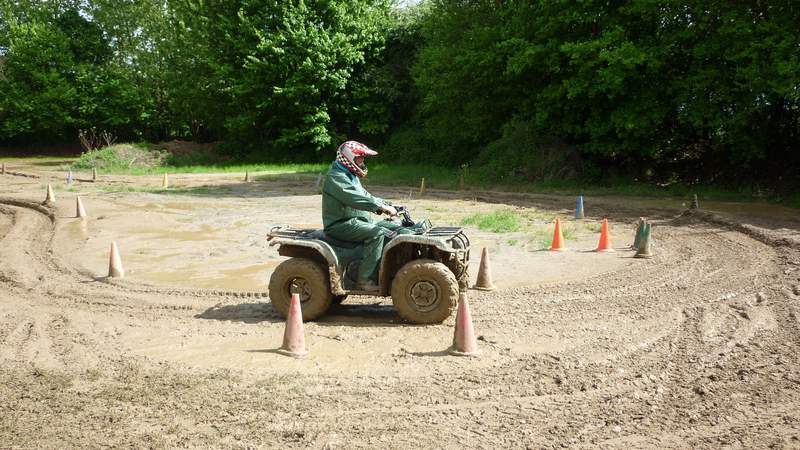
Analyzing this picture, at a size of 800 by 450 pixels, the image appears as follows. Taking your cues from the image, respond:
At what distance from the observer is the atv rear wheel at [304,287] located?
301 inches

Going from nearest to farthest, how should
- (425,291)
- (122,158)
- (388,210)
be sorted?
(388,210) < (425,291) < (122,158)

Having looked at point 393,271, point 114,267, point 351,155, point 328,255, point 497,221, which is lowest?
point 114,267

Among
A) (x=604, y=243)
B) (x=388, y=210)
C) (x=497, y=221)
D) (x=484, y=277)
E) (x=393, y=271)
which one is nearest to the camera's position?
(x=388, y=210)

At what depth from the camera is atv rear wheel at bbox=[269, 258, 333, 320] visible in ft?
25.1

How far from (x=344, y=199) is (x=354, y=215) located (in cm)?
36

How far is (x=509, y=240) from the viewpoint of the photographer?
13273 millimetres

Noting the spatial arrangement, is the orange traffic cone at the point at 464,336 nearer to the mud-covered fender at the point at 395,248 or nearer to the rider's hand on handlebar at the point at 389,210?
the mud-covered fender at the point at 395,248

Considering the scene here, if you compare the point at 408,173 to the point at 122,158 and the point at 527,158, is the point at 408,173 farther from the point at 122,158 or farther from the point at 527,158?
the point at 122,158

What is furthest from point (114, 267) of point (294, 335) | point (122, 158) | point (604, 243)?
point (122, 158)

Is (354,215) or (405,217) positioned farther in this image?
(405,217)

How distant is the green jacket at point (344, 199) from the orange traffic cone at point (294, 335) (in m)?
1.31

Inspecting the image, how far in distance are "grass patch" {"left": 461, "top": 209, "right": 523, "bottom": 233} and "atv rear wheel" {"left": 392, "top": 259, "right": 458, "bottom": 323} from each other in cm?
722

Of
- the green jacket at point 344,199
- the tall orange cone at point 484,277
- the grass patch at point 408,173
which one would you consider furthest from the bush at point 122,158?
the green jacket at point 344,199

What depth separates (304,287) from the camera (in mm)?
7738
